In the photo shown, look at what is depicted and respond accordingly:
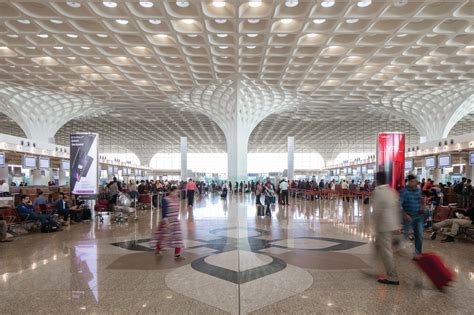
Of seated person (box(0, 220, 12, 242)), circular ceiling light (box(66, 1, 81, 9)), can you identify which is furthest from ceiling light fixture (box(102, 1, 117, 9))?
seated person (box(0, 220, 12, 242))

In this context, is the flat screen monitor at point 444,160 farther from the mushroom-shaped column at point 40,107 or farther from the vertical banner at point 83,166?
the mushroom-shaped column at point 40,107

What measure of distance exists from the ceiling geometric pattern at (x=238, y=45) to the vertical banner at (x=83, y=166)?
5.37 metres

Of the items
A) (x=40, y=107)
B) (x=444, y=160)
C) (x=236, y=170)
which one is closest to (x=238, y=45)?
(x=236, y=170)

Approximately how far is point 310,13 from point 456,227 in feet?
34.4

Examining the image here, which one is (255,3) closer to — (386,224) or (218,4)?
(218,4)

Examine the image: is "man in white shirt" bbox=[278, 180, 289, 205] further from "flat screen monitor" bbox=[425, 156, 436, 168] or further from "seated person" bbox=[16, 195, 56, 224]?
"flat screen monitor" bbox=[425, 156, 436, 168]

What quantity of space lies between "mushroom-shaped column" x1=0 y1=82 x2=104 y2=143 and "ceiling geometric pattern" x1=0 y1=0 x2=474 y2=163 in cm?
266

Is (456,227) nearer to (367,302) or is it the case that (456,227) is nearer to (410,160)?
(367,302)

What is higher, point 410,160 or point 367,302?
point 410,160

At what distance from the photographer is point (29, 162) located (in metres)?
25.3

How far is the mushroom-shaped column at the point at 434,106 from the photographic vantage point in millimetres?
31078

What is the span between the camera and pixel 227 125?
34.8 meters

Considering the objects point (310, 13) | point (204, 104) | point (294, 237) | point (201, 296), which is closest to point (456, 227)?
point (294, 237)

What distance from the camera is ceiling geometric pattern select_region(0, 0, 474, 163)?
15406 mm
